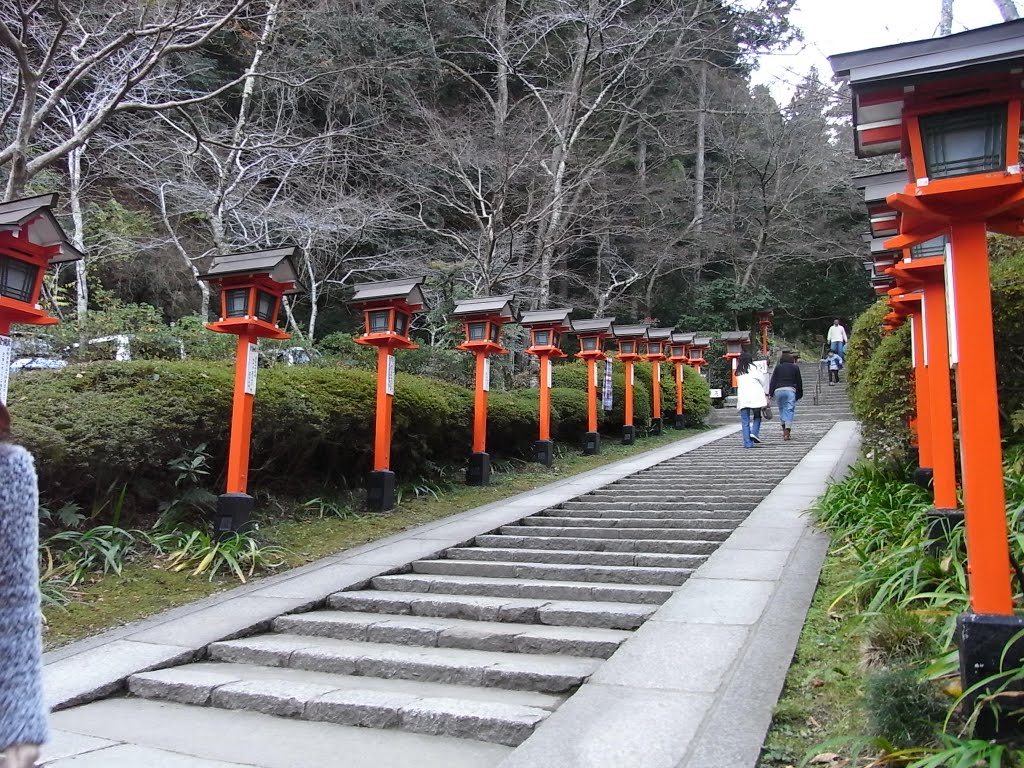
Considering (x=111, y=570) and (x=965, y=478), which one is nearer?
(x=965, y=478)

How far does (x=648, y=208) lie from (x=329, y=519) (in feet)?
64.1

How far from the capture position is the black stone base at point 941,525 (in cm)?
487

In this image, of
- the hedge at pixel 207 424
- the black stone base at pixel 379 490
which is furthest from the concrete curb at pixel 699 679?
the hedge at pixel 207 424

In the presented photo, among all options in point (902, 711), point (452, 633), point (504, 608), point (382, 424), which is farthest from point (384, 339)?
point (902, 711)

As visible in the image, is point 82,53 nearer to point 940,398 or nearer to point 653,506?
point 653,506

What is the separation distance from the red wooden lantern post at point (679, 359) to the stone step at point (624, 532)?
11759 millimetres

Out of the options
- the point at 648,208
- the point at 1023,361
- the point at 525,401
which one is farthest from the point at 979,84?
the point at 648,208

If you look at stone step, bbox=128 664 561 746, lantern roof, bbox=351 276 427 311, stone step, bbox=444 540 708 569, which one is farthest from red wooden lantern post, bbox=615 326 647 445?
stone step, bbox=128 664 561 746

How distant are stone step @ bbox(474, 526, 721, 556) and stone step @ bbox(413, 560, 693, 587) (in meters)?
0.51

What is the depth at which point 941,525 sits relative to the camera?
4.96 m

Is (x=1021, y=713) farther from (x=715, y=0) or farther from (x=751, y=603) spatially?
(x=715, y=0)

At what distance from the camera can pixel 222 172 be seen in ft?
45.3

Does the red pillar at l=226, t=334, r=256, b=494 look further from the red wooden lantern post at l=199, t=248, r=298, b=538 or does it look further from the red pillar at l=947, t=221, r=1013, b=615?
the red pillar at l=947, t=221, r=1013, b=615

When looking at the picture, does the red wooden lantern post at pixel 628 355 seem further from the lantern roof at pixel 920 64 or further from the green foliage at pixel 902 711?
the green foliage at pixel 902 711
